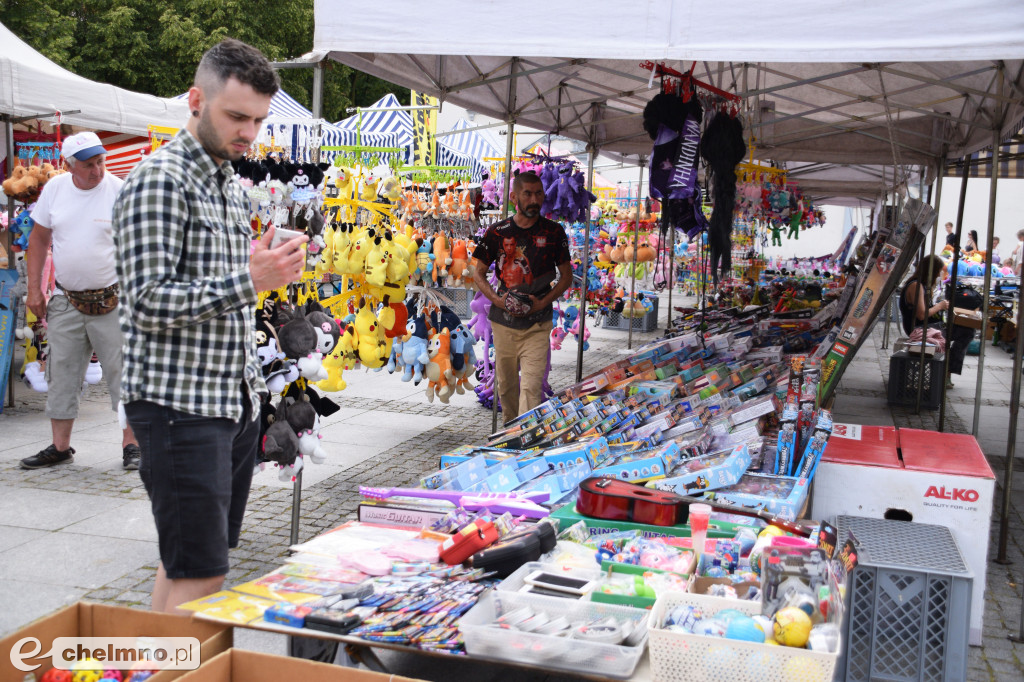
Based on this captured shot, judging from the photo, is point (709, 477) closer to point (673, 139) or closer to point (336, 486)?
point (673, 139)

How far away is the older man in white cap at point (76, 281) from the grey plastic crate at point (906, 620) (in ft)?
14.2

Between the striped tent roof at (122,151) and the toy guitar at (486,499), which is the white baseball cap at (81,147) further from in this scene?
the striped tent roof at (122,151)

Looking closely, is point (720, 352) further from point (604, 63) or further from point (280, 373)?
point (280, 373)

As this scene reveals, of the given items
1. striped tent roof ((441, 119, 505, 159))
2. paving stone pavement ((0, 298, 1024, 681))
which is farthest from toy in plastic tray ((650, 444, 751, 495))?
striped tent roof ((441, 119, 505, 159))

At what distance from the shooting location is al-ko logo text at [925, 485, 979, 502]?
12.2ft

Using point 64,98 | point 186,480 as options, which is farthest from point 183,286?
point 64,98

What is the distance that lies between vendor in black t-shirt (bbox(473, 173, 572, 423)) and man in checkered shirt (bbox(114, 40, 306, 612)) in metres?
3.60

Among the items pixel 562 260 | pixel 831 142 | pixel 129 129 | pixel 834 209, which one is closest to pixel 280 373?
pixel 562 260

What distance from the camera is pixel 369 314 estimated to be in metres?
6.04

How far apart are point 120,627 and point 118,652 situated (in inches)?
2.8

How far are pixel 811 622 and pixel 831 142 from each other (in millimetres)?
8632

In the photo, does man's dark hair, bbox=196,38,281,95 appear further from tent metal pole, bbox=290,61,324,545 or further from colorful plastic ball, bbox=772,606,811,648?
colorful plastic ball, bbox=772,606,811,648

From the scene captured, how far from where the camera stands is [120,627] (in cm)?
235

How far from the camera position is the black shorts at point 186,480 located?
7.46 feet
